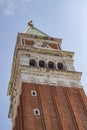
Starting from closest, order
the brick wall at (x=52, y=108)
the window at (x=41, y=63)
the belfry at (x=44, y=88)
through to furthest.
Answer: the brick wall at (x=52, y=108)
the belfry at (x=44, y=88)
the window at (x=41, y=63)

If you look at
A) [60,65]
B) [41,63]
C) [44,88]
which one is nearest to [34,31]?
[41,63]

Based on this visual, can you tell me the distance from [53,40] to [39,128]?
892 inches

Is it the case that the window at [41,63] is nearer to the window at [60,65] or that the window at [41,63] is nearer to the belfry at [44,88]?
the belfry at [44,88]

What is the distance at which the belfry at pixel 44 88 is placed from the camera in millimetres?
33281

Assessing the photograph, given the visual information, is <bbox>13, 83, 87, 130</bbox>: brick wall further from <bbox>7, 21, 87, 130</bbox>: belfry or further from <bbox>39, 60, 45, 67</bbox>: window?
<bbox>39, 60, 45, 67</bbox>: window

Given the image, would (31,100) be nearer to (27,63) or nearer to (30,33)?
(27,63)

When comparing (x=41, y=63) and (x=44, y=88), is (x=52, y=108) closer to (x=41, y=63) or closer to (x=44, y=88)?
(x=44, y=88)

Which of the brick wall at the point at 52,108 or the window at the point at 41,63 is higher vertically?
the window at the point at 41,63

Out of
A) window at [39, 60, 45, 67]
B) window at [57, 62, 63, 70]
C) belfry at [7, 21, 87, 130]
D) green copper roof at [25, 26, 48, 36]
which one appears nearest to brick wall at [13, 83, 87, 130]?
belfry at [7, 21, 87, 130]

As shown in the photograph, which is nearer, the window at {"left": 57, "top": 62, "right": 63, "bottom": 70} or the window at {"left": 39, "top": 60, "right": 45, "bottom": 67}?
the window at {"left": 39, "top": 60, "right": 45, "bottom": 67}

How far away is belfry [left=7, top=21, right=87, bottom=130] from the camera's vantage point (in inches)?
1310

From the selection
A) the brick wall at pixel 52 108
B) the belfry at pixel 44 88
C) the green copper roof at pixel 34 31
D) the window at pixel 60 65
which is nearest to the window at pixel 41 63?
the belfry at pixel 44 88

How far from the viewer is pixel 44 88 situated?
3834cm

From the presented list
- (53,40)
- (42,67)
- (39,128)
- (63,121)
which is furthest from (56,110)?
(53,40)
